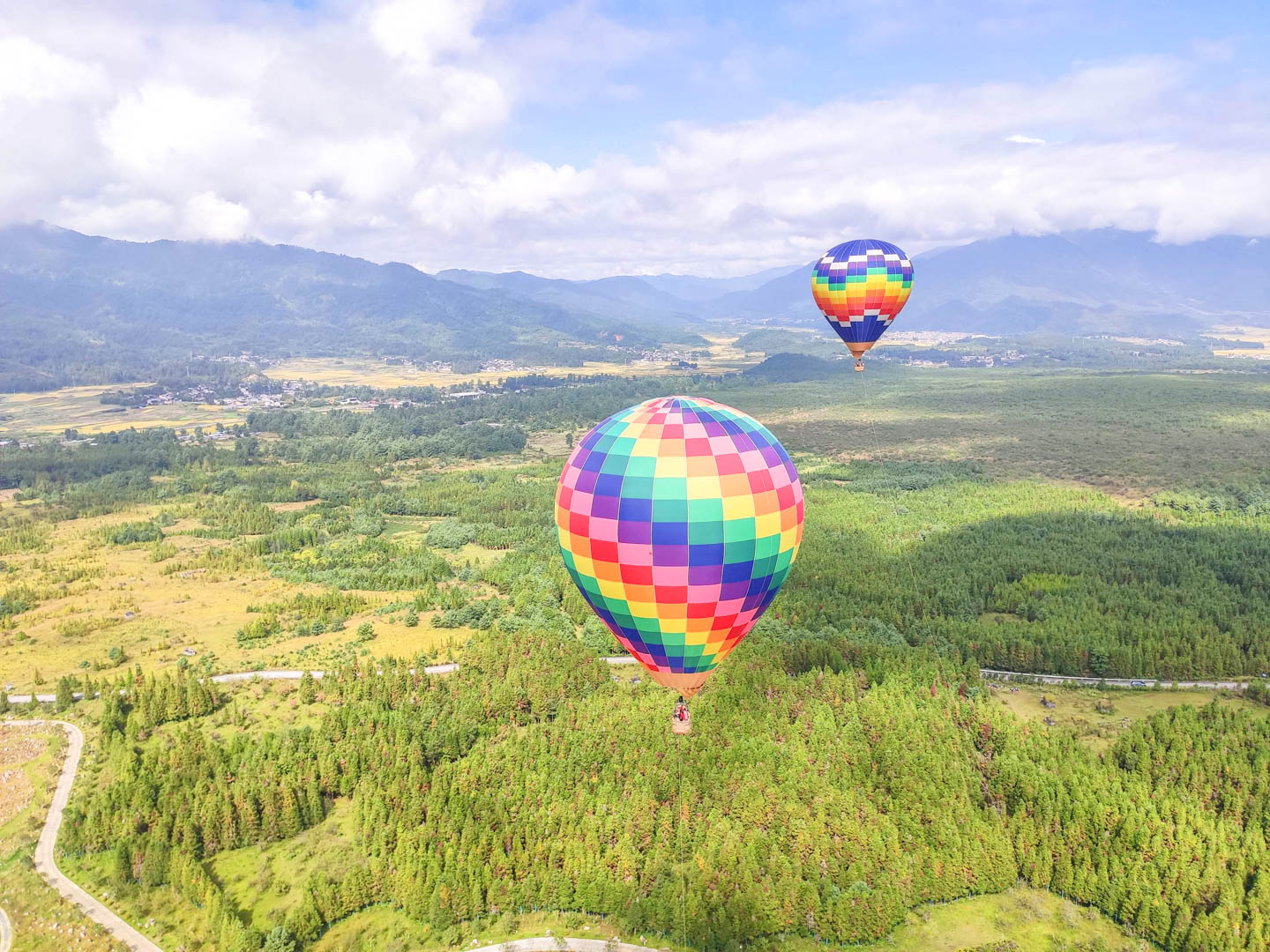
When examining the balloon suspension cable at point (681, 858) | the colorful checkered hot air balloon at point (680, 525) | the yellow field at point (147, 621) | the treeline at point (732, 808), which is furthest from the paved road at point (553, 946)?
the yellow field at point (147, 621)

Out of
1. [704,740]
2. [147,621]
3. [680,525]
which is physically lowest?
[147,621]

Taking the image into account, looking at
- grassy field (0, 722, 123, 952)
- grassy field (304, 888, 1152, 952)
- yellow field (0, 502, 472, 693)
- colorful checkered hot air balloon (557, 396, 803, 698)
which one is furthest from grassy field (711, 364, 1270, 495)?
grassy field (0, 722, 123, 952)

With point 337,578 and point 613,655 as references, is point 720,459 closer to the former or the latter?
point 613,655

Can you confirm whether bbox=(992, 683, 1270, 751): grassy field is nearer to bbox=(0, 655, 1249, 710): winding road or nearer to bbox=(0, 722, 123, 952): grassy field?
bbox=(0, 655, 1249, 710): winding road

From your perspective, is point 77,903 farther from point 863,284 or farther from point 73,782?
point 863,284

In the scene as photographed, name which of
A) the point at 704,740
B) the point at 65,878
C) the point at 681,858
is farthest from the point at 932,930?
the point at 65,878

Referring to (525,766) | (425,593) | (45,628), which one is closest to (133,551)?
(45,628)
